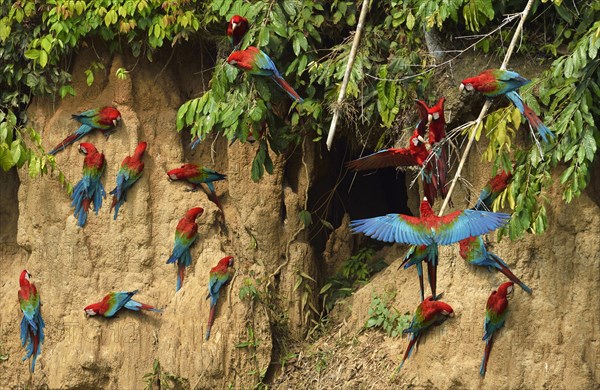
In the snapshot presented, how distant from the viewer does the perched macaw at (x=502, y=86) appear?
6.20 meters

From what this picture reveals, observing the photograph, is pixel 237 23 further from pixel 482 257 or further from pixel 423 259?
pixel 482 257

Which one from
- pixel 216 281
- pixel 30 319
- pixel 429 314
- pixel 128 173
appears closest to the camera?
pixel 429 314

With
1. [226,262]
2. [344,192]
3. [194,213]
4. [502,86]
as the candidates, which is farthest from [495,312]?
[194,213]

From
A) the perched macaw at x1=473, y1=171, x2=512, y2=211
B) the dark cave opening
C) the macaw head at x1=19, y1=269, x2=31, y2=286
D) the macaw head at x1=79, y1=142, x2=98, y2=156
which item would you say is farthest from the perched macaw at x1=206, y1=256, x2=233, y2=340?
the perched macaw at x1=473, y1=171, x2=512, y2=211

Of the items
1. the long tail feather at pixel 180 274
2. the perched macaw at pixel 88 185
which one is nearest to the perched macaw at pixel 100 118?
the perched macaw at pixel 88 185

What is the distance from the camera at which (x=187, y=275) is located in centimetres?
797

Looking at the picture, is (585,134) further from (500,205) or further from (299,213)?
(299,213)

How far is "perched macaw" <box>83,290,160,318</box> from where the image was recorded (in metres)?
7.91

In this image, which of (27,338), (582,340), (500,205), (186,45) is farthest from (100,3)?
(582,340)

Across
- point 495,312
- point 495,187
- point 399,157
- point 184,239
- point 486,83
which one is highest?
point 486,83

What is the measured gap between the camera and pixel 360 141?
7648mm

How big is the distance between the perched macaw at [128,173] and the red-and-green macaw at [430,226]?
2.30 meters

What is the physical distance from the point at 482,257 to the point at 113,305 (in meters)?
2.35

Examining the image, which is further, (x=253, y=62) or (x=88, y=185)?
(x=88, y=185)
